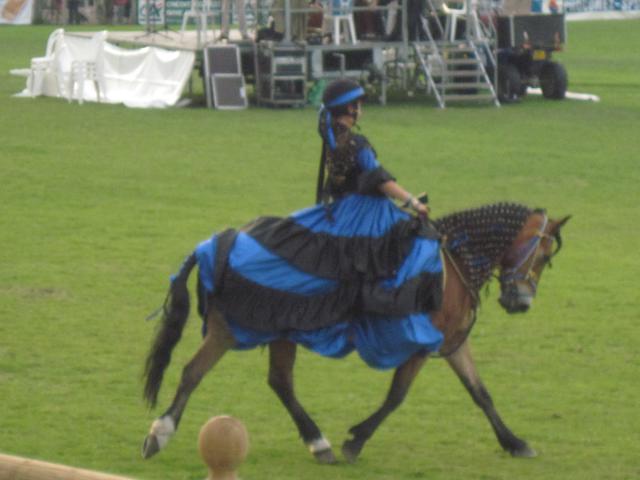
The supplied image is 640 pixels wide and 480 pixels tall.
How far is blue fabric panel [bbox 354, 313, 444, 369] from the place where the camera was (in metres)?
7.25

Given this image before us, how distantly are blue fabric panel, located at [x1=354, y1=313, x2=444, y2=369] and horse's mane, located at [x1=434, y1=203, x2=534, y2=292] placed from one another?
40 cm

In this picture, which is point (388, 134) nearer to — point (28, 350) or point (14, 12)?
point (28, 350)

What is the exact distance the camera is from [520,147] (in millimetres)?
22375

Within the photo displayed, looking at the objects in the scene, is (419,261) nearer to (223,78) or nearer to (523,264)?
(523,264)

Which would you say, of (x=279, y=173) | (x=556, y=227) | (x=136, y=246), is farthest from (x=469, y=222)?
(x=279, y=173)

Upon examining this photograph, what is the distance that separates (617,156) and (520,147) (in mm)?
1494

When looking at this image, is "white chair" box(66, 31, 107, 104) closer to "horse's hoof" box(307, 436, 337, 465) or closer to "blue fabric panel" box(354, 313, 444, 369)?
"horse's hoof" box(307, 436, 337, 465)

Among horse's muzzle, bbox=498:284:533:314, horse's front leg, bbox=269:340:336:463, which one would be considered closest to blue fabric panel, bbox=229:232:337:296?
horse's front leg, bbox=269:340:336:463

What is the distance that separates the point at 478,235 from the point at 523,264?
0.87 feet

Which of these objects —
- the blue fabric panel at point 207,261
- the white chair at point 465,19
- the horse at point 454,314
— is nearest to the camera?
the blue fabric panel at point 207,261

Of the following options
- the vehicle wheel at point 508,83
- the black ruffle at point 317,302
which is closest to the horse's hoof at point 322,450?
the black ruffle at point 317,302

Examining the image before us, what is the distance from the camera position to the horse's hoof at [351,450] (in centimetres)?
754

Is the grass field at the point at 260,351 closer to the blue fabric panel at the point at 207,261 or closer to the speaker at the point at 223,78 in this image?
the speaker at the point at 223,78

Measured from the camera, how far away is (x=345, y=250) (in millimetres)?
7273
